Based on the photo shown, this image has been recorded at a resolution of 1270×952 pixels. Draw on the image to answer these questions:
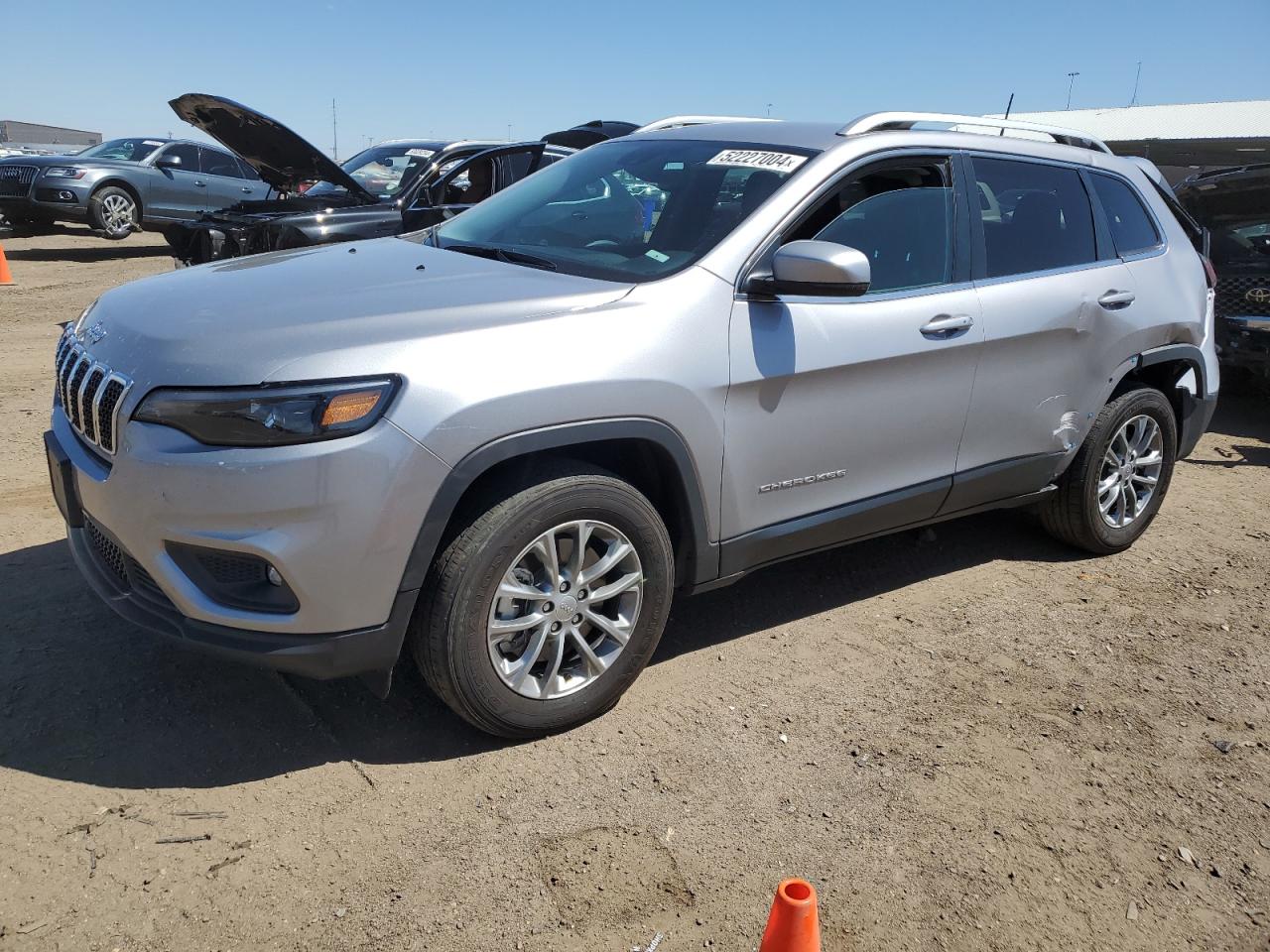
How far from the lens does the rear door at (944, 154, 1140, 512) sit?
3.98 m

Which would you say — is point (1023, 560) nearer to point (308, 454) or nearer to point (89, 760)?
point (308, 454)

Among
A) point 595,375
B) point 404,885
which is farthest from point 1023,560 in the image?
point 404,885

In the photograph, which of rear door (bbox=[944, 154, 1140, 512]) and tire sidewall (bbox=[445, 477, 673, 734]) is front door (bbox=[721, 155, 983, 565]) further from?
tire sidewall (bbox=[445, 477, 673, 734])

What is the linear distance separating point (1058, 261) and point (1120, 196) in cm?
72

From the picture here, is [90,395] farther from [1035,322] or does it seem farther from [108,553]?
[1035,322]

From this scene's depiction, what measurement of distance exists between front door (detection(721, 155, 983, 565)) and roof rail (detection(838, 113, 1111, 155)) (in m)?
0.17

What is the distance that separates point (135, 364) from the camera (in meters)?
2.74

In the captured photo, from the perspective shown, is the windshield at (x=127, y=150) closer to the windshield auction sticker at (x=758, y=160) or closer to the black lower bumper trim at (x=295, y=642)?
the windshield auction sticker at (x=758, y=160)

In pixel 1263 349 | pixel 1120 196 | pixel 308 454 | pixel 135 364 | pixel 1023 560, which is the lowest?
pixel 1023 560

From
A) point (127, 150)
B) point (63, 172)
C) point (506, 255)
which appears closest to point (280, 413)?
point (506, 255)

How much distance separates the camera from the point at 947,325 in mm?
3738

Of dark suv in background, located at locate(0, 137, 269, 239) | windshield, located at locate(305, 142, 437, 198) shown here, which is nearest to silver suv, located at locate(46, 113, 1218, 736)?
windshield, located at locate(305, 142, 437, 198)

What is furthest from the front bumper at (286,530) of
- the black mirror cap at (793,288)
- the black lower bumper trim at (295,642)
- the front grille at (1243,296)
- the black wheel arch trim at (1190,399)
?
the front grille at (1243,296)

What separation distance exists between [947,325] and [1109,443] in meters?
1.37
